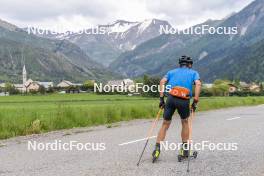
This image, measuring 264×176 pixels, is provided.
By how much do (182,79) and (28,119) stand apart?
29.7 ft

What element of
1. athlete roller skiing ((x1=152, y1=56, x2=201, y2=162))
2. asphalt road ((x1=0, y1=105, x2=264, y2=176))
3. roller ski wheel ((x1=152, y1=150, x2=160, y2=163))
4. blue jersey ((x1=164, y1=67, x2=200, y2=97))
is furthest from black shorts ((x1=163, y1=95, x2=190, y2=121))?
asphalt road ((x1=0, y1=105, x2=264, y2=176))

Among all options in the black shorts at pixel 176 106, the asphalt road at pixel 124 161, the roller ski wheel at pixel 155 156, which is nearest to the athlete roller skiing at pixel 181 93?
the black shorts at pixel 176 106

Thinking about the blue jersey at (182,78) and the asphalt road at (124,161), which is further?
the blue jersey at (182,78)

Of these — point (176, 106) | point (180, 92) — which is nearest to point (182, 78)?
point (180, 92)

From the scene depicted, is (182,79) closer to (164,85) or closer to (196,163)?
(164,85)

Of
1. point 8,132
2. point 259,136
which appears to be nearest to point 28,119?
point 8,132

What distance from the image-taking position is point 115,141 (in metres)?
12.8

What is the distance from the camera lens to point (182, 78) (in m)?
9.35

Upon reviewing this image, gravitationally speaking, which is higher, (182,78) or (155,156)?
(182,78)

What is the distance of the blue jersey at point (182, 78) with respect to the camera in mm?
9336

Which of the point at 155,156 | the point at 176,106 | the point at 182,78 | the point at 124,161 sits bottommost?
the point at 124,161

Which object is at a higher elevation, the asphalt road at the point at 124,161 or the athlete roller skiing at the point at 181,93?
the athlete roller skiing at the point at 181,93

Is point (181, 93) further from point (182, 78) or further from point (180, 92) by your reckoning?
point (182, 78)

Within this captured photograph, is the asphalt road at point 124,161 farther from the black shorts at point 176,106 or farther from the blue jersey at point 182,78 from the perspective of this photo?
the blue jersey at point 182,78
